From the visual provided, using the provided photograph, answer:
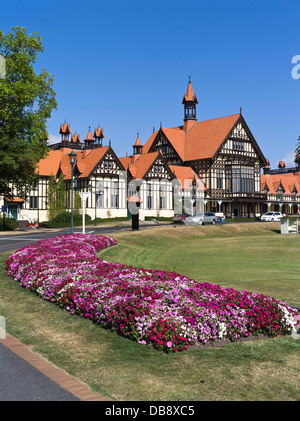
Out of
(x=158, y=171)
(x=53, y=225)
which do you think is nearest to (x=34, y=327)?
(x=53, y=225)

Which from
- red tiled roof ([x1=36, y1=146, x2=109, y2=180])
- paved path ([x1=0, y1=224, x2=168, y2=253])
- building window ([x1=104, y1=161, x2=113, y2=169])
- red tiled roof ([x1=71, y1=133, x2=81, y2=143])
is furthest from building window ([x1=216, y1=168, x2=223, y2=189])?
red tiled roof ([x1=71, y1=133, x2=81, y2=143])

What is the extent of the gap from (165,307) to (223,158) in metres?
68.1

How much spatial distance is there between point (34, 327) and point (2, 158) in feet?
105

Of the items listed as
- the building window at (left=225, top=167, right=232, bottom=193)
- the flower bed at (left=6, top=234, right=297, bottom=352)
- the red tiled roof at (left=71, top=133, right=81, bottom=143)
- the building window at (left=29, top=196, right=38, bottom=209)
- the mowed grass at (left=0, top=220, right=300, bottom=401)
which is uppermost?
the red tiled roof at (left=71, top=133, right=81, bottom=143)

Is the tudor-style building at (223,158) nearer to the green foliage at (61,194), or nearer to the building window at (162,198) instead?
the building window at (162,198)

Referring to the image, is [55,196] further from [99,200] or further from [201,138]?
[201,138]

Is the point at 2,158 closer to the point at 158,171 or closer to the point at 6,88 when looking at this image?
the point at 6,88

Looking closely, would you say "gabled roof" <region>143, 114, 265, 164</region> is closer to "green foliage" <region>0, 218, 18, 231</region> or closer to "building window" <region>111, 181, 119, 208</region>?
"building window" <region>111, 181, 119, 208</region>

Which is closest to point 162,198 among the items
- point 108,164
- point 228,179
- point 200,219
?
point 108,164

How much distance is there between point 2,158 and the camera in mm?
38094

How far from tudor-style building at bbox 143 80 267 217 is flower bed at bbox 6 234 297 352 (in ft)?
198

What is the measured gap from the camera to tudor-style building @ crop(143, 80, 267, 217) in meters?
72.3

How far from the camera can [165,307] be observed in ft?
25.6

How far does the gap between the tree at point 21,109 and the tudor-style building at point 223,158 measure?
35.6m
